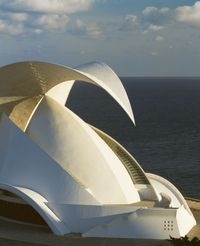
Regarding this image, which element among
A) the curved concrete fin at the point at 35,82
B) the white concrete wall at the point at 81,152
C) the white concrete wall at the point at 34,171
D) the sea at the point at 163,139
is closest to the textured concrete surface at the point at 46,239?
the white concrete wall at the point at 34,171

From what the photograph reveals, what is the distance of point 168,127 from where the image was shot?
9069 centimetres

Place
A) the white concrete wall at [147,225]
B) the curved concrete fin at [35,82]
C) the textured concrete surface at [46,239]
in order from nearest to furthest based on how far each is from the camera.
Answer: the textured concrete surface at [46,239], the white concrete wall at [147,225], the curved concrete fin at [35,82]

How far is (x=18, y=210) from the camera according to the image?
26.5 m

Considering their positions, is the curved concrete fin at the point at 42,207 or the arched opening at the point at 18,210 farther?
the arched opening at the point at 18,210

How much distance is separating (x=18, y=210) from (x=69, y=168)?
3.81 meters

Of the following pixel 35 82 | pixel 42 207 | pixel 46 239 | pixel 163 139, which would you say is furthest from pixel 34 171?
pixel 163 139

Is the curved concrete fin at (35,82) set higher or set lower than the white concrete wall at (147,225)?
higher

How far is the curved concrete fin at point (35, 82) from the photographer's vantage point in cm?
2436

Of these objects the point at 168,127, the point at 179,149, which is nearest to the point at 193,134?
the point at 168,127

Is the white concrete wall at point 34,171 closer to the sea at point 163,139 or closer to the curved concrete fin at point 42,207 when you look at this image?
the curved concrete fin at point 42,207

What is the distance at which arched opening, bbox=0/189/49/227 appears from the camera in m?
26.2

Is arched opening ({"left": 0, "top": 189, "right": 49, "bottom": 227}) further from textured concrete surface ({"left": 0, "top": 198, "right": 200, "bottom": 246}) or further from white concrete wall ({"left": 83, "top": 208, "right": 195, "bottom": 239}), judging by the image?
white concrete wall ({"left": 83, "top": 208, "right": 195, "bottom": 239})

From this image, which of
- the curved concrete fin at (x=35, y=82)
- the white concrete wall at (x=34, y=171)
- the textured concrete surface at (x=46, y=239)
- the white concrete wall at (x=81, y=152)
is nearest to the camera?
the textured concrete surface at (x=46, y=239)

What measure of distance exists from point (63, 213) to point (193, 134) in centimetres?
5819
